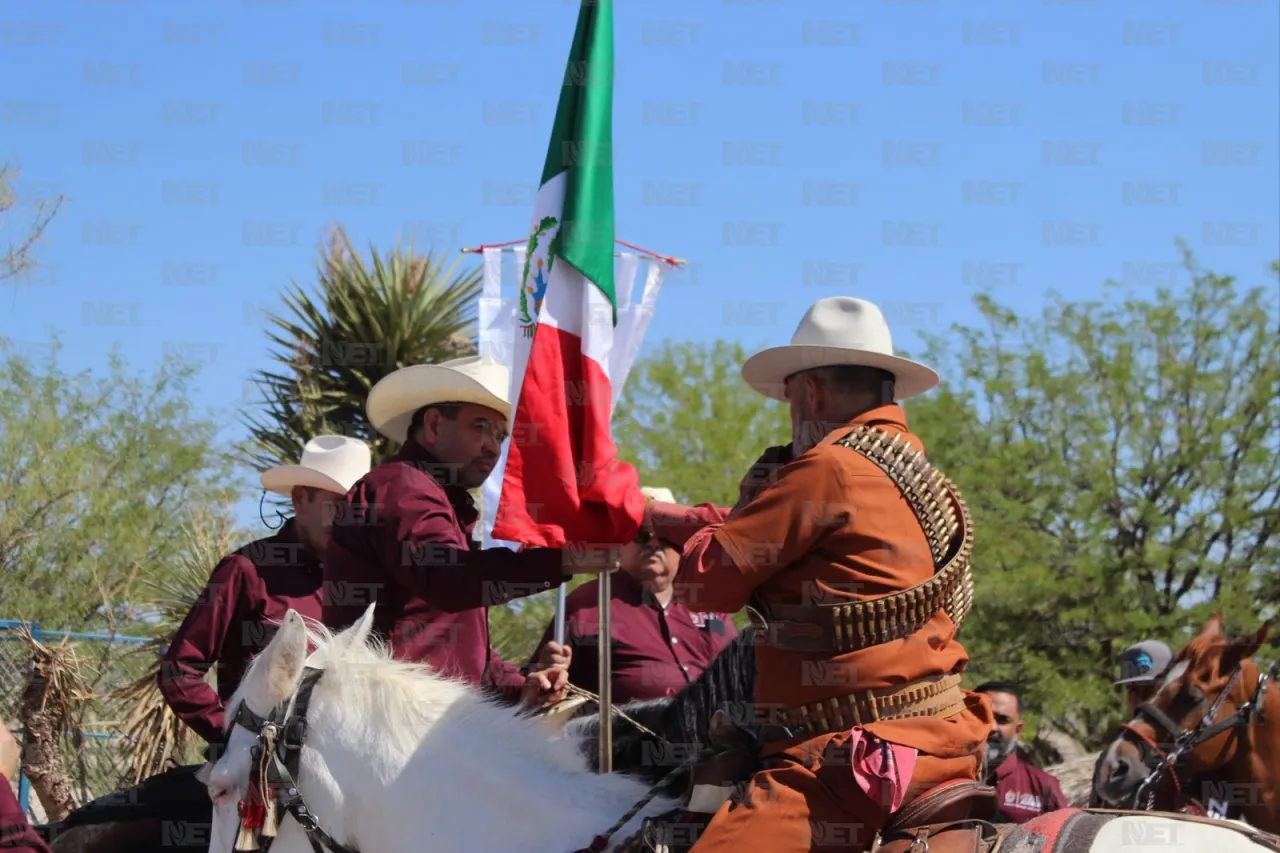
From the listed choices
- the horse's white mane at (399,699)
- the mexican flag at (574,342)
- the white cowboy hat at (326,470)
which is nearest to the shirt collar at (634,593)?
the white cowboy hat at (326,470)

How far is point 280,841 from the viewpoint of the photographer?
13.3 ft

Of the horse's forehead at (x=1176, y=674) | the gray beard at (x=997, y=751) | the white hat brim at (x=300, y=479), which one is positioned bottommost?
the gray beard at (x=997, y=751)

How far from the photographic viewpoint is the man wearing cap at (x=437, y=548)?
4734 mm

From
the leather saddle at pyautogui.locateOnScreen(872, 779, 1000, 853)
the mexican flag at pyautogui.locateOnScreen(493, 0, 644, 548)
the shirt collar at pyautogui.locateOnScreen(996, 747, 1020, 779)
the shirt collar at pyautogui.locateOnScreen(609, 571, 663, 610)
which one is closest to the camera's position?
the leather saddle at pyautogui.locateOnScreen(872, 779, 1000, 853)

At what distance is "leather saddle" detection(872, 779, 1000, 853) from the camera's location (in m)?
3.76

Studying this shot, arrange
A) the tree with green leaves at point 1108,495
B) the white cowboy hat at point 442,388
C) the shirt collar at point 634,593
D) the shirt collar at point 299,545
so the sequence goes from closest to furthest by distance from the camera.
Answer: the white cowboy hat at point 442,388 < the shirt collar at point 299,545 < the shirt collar at point 634,593 < the tree with green leaves at point 1108,495

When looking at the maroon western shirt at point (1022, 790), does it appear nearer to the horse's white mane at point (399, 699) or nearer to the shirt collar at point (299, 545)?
the shirt collar at point (299, 545)

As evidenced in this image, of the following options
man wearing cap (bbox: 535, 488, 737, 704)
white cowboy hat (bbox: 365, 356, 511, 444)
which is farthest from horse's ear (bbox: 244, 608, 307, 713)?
man wearing cap (bbox: 535, 488, 737, 704)

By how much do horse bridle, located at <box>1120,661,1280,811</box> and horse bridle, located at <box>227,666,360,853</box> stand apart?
4843 millimetres

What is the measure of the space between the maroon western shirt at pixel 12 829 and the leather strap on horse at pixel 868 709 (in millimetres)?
2733

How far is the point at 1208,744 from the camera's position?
7.29m

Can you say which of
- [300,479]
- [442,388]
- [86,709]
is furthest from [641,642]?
[86,709]

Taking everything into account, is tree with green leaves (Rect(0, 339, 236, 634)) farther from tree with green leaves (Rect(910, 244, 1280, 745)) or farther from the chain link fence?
tree with green leaves (Rect(910, 244, 1280, 745))

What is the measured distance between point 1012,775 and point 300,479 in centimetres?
554
